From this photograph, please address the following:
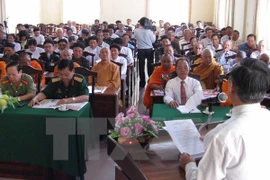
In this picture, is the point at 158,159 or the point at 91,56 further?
the point at 91,56

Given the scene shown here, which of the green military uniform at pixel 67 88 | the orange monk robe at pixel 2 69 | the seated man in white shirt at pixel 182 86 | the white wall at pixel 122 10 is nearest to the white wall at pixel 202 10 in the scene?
the white wall at pixel 122 10

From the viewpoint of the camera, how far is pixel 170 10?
15.1 meters

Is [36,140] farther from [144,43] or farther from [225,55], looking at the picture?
[144,43]

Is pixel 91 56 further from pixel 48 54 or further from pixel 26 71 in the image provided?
pixel 26 71

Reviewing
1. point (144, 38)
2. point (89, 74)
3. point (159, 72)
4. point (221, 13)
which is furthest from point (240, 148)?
point (221, 13)

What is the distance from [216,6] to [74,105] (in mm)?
12171

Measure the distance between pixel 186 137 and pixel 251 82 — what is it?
Answer: 743 millimetres

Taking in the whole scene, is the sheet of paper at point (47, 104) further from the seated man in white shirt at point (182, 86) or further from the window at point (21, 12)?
the window at point (21, 12)

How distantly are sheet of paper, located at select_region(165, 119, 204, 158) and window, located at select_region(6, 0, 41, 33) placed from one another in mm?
12429

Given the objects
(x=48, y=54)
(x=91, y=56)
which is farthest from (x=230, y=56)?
(x=48, y=54)

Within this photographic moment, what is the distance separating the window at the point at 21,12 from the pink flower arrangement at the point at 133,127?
484 inches

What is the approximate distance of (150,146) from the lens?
189 cm

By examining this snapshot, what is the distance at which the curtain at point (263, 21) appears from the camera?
6.84 m

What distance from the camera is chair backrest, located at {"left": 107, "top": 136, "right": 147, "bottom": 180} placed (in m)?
1.62
